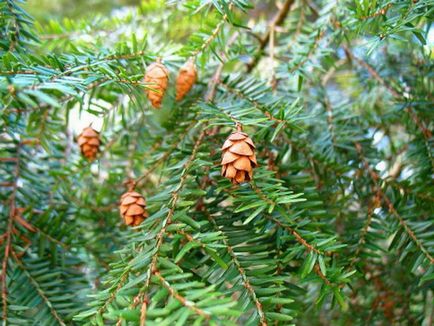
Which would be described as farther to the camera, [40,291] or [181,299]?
[40,291]

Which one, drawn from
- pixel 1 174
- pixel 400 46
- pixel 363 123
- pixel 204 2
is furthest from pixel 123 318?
pixel 400 46

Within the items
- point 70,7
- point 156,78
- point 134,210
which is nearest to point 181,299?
point 134,210

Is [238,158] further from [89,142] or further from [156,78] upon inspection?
[89,142]

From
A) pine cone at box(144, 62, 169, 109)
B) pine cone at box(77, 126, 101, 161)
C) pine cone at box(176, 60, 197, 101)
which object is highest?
pine cone at box(176, 60, 197, 101)

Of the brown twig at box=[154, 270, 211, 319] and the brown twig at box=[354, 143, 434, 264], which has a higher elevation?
the brown twig at box=[354, 143, 434, 264]

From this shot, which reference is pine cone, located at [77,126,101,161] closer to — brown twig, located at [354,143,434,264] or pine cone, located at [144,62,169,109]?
pine cone, located at [144,62,169,109]

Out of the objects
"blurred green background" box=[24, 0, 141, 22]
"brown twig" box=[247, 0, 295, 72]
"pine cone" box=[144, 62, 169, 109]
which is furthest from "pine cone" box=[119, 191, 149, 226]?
"blurred green background" box=[24, 0, 141, 22]
